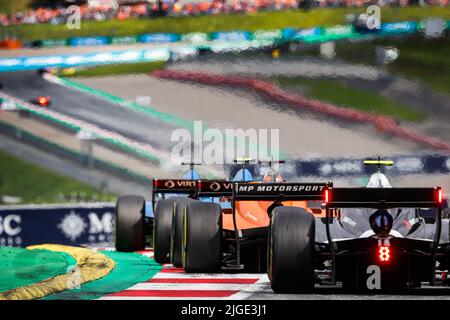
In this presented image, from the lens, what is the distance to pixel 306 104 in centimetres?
2558

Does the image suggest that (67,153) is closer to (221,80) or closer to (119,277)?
(221,80)

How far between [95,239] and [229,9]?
795cm

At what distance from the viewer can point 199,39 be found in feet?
87.4

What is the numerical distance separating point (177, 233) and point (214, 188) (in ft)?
2.57

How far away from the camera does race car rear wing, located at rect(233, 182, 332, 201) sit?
12.1 m

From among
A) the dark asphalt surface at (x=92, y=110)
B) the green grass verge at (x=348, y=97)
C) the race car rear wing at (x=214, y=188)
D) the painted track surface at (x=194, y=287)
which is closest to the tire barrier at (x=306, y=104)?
the green grass verge at (x=348, y=97)

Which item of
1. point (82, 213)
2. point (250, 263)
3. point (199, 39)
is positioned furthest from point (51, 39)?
point (250, 263)

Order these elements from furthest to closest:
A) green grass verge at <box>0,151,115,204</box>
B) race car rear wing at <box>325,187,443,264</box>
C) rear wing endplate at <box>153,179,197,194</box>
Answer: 1. green grass verge at <box>0,151,115,204</box>
2. rear wing endplate at <box>153,179,197,194</box>
3. race car rear wing at <box>325,187,443,264</box>

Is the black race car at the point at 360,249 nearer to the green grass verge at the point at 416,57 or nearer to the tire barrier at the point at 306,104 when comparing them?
the tire barrier at the point at 306,104

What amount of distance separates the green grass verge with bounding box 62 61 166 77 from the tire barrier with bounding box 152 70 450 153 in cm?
17

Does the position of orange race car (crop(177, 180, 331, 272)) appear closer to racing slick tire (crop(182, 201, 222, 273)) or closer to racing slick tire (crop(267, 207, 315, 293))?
racing slick tire (crop(182, 201, 222, 273))

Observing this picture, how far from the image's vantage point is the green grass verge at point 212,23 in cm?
2605

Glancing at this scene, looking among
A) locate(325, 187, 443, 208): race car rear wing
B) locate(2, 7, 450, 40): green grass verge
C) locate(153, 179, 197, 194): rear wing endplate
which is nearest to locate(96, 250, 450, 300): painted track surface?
locate(325, 187, 443, 208): race car rear wing

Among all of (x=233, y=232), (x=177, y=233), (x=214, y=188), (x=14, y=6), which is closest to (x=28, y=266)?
(x=177, y=233)
